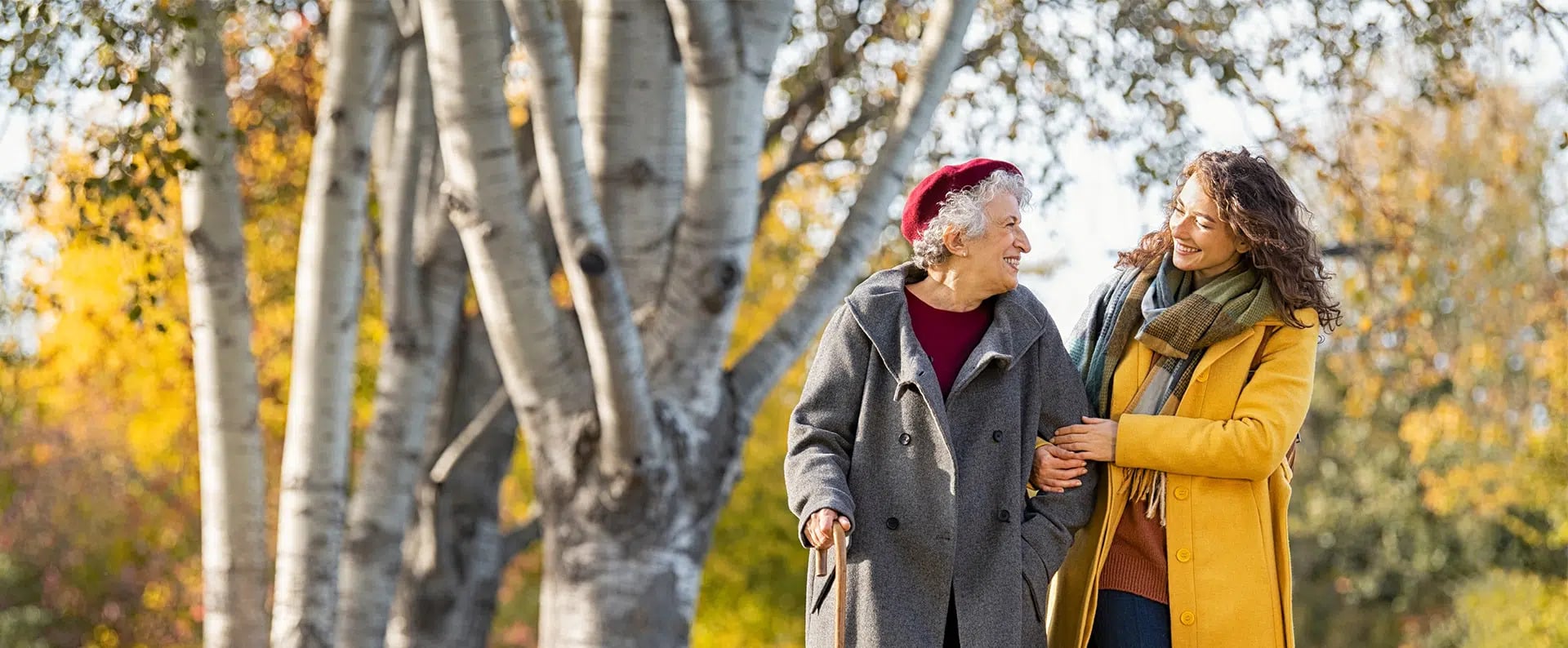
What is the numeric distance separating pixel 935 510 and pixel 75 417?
70.8 ft

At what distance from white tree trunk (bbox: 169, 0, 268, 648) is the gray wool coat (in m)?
3.97

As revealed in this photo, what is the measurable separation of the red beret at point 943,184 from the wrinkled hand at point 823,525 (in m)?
0.64

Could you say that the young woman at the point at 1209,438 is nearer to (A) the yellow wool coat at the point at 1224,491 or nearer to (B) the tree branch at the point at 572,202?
(A) the yellow wool coat at the point at 1224,491

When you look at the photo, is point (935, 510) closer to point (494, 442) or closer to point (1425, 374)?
point (494, 442)

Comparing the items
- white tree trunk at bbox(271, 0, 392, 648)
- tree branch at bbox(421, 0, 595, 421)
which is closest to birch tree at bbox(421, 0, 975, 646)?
tree branch at bbox(421, 0, 595, 421)

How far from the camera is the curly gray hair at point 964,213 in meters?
3.47

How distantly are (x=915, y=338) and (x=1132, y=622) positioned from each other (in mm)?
743

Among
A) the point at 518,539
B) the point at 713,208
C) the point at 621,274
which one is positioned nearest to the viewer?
the point at 621,274

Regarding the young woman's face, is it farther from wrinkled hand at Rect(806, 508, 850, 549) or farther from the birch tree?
the birch tree

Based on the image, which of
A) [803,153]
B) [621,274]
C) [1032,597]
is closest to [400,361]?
[621,274]

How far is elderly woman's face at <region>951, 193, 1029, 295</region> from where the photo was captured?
11.4 feet

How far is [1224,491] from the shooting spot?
3496 mm

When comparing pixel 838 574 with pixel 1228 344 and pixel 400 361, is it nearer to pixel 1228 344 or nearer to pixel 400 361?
pixel 1228 344

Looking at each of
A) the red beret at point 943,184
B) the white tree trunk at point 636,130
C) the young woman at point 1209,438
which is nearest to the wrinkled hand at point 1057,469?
the young woman at point 1209,438
